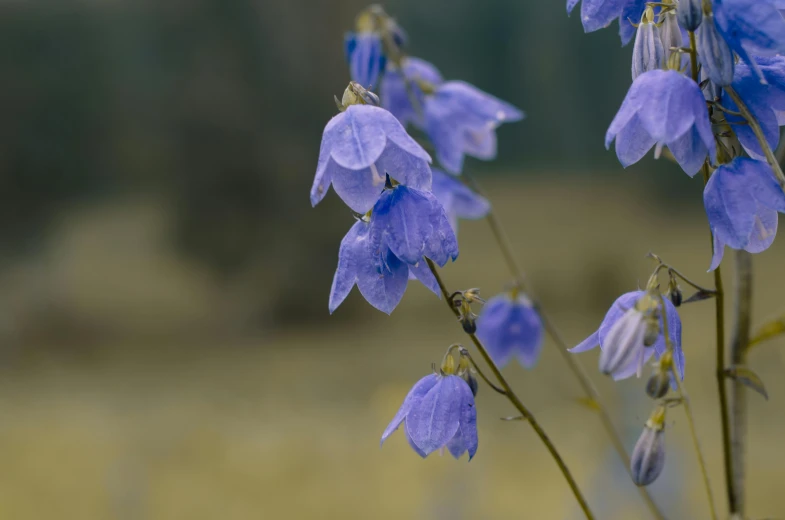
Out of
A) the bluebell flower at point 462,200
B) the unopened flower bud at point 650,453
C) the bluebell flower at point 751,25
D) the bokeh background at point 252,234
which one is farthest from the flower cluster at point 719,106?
the bokeh background at point 252,234

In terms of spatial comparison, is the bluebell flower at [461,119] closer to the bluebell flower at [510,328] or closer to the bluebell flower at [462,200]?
the bluebell flower at [462,200]

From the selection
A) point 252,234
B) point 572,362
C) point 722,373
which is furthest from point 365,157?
Answer: point 252,234

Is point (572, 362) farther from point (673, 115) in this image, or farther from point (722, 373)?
point (673, 115)

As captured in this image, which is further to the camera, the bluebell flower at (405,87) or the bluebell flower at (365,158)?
the bluebell flower at (405,87)

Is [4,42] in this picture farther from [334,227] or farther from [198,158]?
[334,227]

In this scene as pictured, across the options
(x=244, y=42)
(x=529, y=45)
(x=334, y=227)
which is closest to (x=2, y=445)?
(x=334, y=227)
